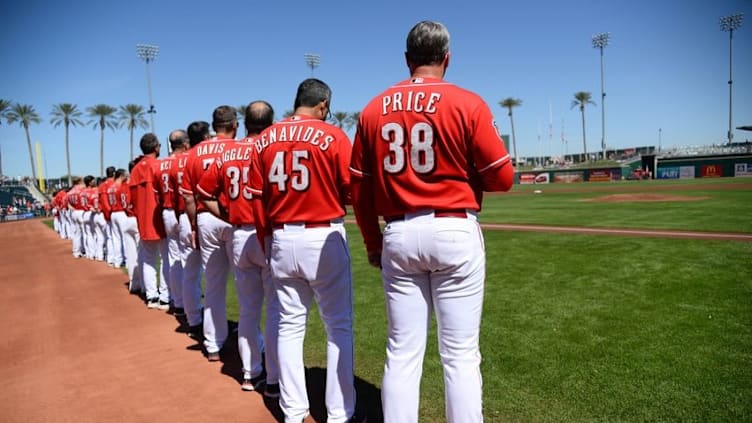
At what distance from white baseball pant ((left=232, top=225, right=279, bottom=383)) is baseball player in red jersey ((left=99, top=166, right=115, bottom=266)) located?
22.5 ft

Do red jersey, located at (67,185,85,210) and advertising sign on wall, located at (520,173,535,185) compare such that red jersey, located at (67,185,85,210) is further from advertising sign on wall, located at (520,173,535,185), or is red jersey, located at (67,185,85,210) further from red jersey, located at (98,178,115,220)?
advertising sign on wall, located at (520,173,535,185)

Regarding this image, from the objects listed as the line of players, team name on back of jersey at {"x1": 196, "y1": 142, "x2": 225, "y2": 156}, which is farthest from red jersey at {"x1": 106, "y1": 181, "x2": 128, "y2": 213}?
team name on back of jersey at {"x1": 196, "y1": 142, "x2": 225, "y2": 156}

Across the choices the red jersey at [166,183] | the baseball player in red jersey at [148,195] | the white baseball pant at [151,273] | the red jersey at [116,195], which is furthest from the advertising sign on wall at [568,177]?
the red jersey at [166,183]

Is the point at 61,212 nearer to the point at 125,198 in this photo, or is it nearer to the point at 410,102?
the point at 125,198

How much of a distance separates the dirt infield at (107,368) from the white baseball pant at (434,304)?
4.70ft

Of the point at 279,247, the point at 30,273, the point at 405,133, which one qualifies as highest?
the point at 405,133

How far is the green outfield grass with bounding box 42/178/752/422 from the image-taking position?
10.0ft

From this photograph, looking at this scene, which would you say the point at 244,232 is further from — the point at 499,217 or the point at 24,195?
the point at 24,195

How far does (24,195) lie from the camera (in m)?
46.5

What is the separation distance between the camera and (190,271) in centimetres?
507

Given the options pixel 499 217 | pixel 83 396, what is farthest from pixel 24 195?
pixel 83 396

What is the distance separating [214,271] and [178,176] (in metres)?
1.39

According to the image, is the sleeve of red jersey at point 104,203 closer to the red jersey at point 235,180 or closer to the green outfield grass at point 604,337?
the green outfield grass at point 604,337

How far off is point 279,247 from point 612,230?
33.3ft
